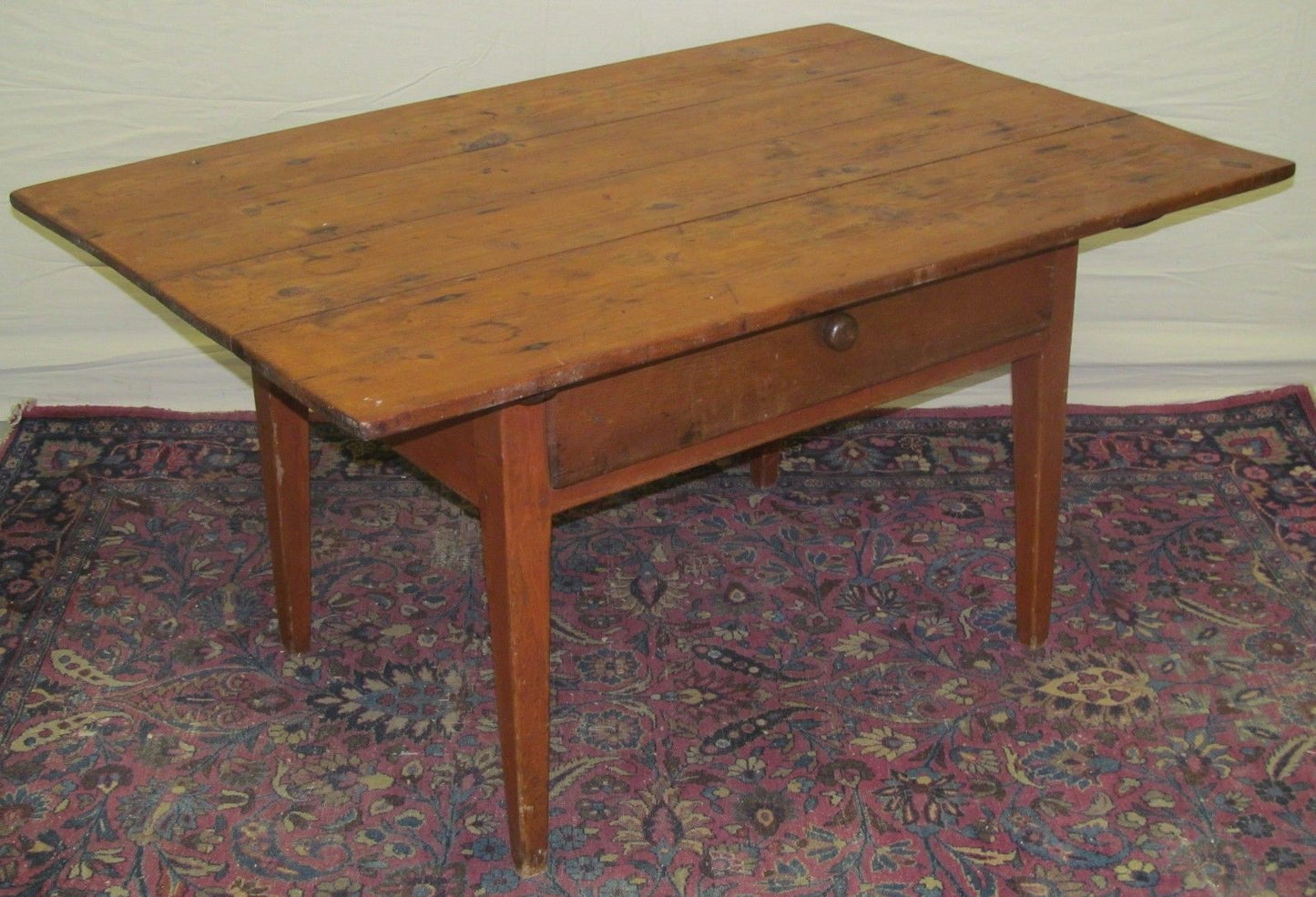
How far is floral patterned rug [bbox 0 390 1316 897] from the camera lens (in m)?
2.07

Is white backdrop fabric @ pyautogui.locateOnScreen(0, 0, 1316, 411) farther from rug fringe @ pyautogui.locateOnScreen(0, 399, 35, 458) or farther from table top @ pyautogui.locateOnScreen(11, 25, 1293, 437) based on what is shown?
table top @ pyautogui.locateOnScreen(11, 25, 1293, 437)

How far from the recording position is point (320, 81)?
2.88 m

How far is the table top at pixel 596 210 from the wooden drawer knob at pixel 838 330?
88mm

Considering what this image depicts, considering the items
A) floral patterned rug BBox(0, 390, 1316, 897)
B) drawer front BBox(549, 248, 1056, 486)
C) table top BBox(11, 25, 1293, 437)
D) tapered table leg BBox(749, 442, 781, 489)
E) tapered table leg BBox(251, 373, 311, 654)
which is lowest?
floral patterned rug BBox(0, 390, 1316, 897)

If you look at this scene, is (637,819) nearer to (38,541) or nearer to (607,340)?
(607,340)

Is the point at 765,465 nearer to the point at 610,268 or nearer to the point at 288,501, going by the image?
the point at 288,501

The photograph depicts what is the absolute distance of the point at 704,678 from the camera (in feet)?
7.84

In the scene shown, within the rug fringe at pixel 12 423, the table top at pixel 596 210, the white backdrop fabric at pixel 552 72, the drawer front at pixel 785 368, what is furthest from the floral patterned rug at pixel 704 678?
the table top at pixel 596 210

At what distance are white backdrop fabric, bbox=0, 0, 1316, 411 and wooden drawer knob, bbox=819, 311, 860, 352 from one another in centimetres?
117

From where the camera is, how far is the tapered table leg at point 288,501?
7.30ft

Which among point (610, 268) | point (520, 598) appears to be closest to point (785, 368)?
point (610, 268)

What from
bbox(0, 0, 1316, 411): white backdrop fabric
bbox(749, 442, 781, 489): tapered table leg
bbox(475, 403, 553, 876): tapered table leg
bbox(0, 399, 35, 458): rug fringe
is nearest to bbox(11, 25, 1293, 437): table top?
bbox(475, 403, 553, 876): tapered table leg

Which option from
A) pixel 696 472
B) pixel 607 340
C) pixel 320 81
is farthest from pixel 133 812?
pixel 320 81

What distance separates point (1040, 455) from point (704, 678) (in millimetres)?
592
